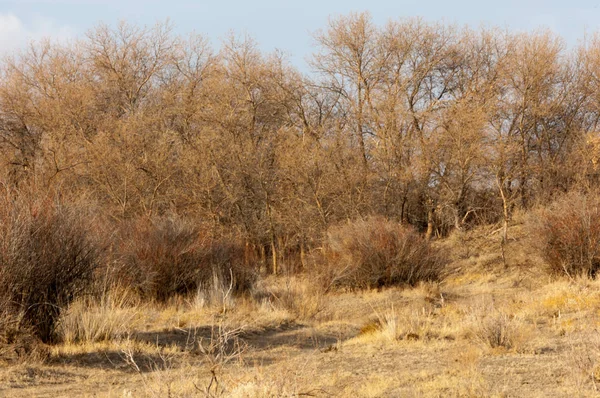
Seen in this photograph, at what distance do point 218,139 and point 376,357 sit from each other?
20.3m

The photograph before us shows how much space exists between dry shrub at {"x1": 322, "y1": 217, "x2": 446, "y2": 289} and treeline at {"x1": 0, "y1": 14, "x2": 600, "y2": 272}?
672cm

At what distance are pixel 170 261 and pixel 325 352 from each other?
7.28m

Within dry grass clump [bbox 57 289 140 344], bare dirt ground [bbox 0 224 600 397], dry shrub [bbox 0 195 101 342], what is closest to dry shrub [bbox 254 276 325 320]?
bare dirt ground [bbox 0 224 600 397]

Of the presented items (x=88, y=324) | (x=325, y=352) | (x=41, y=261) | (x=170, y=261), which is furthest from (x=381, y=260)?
(x=41, y=261)

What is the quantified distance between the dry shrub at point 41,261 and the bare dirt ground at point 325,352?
46 centimetres

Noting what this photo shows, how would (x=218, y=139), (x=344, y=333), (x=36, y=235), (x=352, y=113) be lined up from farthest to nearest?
(x=352, y=113) → (x=218, y=139) → (x=344, y=333) → (x=36, y=235)

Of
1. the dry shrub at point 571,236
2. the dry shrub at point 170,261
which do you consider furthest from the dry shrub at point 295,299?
the dry shrub at point 571,236

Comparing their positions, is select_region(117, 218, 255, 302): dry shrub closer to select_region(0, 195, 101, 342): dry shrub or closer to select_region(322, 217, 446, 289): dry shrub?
select_region(322, 217, 446, 289): dry shrub

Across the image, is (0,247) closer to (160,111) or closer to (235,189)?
(235,189)

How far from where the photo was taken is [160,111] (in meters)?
32.3

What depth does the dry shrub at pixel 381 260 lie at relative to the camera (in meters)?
18.3

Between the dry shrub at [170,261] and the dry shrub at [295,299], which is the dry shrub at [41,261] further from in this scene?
the dry shrub at [295,299]

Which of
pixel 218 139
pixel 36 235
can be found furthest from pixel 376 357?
pixel 218 139

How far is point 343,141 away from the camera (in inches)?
1077
